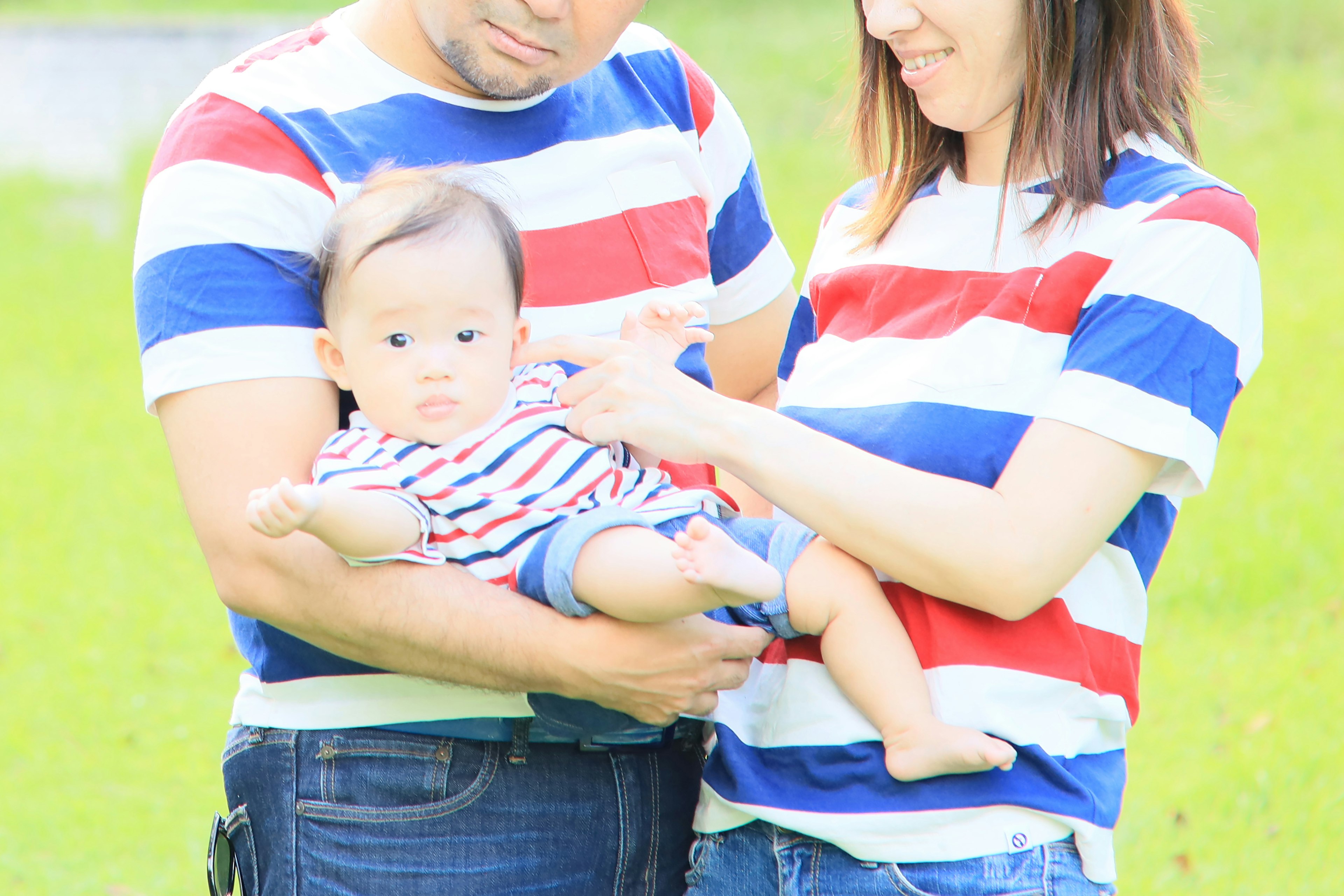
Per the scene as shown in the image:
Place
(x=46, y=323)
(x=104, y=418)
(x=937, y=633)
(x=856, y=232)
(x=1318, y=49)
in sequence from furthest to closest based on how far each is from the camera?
(x=1318, y=49) → (x=46, y=323) → (x=104, y=418) → (x=856, y=232) → (x=937, y=633)

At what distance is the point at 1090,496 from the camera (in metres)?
1.74

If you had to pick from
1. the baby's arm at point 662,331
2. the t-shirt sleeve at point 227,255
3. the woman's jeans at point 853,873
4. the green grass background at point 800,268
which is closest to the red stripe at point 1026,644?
the woman's jeans at point 853,873

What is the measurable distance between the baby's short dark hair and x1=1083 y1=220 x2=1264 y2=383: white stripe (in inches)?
34.4

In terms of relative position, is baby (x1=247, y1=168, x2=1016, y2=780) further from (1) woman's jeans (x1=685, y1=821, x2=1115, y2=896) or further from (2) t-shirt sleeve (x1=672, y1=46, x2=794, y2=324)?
(2) t-shirt sleeve (x1=672, y1=46, x2=794, y2=324)

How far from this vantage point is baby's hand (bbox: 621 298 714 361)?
2049 millimetres

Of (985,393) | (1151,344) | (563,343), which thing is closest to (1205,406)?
(1151,344)

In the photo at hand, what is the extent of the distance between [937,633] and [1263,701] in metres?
2.91

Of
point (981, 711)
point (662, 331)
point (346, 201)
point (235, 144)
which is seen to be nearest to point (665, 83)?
point (662, 331)

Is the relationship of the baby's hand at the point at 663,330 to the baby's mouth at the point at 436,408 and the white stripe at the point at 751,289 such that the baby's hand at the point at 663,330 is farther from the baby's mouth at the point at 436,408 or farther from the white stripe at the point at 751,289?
the white stripe at the point at 751,289

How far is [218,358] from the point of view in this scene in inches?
73.5

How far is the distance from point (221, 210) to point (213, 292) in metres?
0.12

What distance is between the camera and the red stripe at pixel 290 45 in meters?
2.09

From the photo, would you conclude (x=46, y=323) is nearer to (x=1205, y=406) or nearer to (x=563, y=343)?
(x=563, y=343)

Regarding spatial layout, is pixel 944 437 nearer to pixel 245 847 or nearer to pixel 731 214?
pixel 731 214
